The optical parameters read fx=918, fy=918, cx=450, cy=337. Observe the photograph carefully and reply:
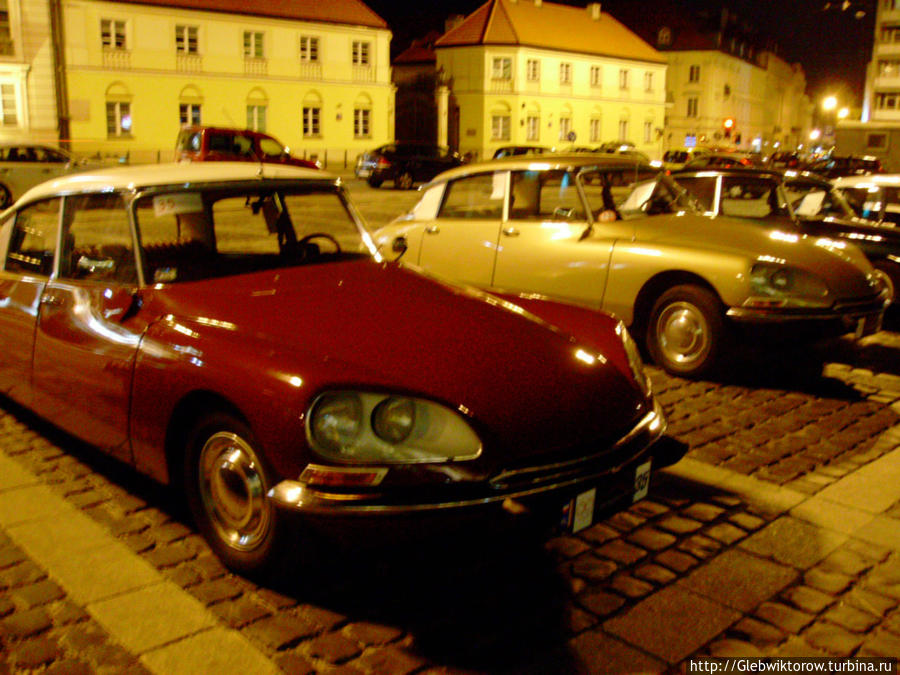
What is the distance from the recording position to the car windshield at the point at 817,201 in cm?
981

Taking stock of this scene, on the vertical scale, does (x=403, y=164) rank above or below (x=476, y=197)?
above

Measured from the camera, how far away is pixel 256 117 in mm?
50094

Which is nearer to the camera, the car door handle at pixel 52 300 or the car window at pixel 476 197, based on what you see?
the car door handle at pixel 52 300

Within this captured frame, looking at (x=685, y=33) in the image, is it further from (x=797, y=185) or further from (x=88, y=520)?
(x=88, y=520)

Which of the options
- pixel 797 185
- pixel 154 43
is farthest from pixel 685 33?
pixel 797 185

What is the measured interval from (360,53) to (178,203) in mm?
50958

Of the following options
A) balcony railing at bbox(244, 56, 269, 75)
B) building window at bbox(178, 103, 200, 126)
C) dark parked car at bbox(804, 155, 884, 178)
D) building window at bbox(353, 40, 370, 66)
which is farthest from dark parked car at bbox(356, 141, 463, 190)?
building window at bbox(353, 40, 370, 66)

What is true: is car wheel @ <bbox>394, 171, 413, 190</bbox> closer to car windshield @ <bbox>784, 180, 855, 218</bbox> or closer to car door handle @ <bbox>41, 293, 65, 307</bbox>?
car windshield @ <bbox>784, 180, 855, 218</bbox>

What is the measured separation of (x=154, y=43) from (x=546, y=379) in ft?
155

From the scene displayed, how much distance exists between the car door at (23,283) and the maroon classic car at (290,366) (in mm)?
18

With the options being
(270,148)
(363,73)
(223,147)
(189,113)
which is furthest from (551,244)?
(363,73)

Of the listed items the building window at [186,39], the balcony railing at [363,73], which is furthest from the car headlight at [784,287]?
the balcony railing at [363,73]

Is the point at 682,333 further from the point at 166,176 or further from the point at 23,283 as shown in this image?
the point at 23,283

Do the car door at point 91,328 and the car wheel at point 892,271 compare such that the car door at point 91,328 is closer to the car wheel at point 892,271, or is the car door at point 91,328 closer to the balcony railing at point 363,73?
the car wheel at point 892,271
